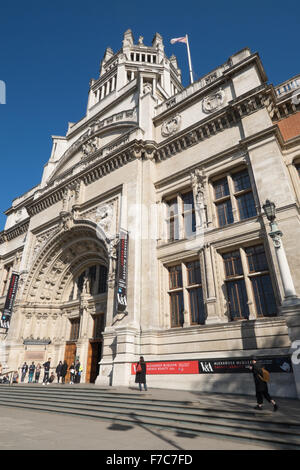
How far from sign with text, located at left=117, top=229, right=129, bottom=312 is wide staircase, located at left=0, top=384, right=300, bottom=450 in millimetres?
4658

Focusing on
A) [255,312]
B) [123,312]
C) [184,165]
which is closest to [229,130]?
[184,165]

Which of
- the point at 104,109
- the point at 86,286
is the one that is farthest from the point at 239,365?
the point at 104,109

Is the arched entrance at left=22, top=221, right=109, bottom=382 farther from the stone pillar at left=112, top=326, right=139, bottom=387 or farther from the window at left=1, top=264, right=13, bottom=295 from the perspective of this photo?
the window at left=1, top=264, right=13, bottom=295

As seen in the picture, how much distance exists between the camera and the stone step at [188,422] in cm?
603

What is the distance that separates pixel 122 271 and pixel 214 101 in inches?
513

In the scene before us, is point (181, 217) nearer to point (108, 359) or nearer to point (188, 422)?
point (108, 359)

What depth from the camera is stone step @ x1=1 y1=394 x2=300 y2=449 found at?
6.03 meters

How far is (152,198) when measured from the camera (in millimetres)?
19734

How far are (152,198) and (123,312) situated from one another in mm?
8153

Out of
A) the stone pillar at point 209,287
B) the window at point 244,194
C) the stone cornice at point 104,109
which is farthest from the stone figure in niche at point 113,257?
the stone cornice at point 104,109

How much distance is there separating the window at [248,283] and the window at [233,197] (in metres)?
2.19

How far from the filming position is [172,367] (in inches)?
524

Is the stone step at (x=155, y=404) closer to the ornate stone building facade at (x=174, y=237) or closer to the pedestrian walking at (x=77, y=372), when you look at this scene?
the ornate stone building facade at (x=174, y=237)
